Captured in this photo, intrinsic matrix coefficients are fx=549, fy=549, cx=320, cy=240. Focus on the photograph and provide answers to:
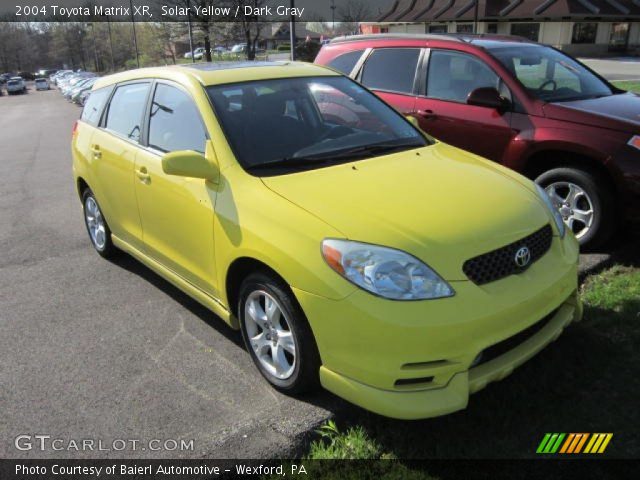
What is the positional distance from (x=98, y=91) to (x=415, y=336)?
416cm

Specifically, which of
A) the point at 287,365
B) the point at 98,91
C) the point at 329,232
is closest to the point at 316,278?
the point at 329,232

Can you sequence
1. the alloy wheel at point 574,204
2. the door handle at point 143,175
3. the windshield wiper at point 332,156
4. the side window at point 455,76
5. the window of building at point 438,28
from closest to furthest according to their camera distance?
the windshield wiper at point 332,156 < the door handle at point 143,175 < the alloy wheel at point 574,204 < the side window at point 455,76 < the window of building at point 438,28

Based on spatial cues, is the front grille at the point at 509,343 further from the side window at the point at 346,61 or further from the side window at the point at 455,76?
the side window at the point at 346,61

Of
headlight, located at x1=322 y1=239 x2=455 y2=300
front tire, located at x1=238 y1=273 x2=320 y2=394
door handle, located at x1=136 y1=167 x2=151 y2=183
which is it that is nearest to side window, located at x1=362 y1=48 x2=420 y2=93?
door handle, located at x1=136 y1=167 x2=151 y2=183

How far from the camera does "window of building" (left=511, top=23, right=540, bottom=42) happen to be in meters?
45.8

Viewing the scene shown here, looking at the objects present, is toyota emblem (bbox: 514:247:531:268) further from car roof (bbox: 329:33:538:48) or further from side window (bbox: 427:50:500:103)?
car roof (bbox: 329:33:538:48)

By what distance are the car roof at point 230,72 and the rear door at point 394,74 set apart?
176 cm

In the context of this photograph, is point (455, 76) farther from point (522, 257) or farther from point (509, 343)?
point (509, 343)

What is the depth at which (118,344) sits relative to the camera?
3822 mm

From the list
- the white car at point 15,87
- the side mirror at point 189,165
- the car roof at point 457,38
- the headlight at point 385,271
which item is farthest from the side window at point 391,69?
the white car at point 15,87

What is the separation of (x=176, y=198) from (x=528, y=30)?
4977cm

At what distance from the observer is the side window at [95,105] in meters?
4.96

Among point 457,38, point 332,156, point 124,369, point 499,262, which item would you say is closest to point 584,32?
point 457,38

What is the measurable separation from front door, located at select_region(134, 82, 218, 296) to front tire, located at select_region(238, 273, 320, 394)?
1.32ft
